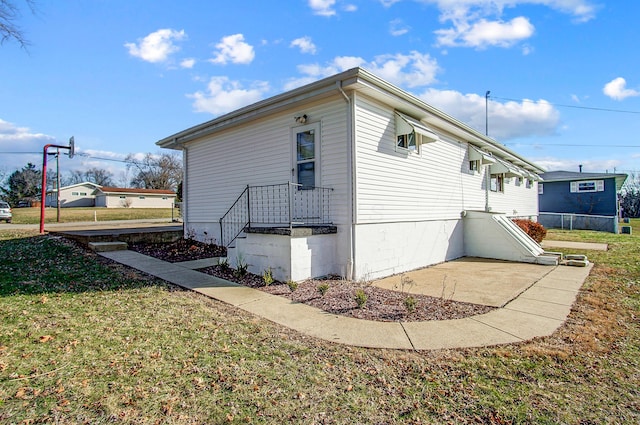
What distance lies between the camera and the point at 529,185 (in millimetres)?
18297

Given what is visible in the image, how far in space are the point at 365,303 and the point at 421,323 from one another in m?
1.01

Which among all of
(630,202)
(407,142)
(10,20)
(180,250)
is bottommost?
(180,250)

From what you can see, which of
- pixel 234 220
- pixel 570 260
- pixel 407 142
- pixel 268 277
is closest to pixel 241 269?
pixel 268 277

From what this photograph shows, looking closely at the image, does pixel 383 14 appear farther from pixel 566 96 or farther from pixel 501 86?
pixel 566 96

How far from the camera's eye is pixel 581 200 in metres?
23.3

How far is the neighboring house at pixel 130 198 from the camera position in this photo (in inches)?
1656

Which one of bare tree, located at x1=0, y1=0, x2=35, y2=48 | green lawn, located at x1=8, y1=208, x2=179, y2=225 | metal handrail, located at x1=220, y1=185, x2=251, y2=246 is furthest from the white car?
metal handrail, located at x1=220, y1=185, x2=251, y2=246

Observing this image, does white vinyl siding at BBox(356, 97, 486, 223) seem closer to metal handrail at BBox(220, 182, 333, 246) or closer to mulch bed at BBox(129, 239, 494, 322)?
metal handrail at BBox(220, 182, 333, 246)

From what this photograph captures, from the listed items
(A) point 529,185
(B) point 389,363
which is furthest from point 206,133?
(A) point 529,185

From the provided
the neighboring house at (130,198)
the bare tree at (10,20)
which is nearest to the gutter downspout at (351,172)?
the bare tree at (10,20)

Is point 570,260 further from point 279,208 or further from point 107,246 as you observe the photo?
point 107,246

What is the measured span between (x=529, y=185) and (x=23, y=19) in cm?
2188

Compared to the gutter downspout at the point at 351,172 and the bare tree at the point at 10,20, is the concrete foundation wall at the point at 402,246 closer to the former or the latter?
the gutter downspout at the point at 351,172

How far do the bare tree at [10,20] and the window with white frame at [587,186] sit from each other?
30174 millimetres
